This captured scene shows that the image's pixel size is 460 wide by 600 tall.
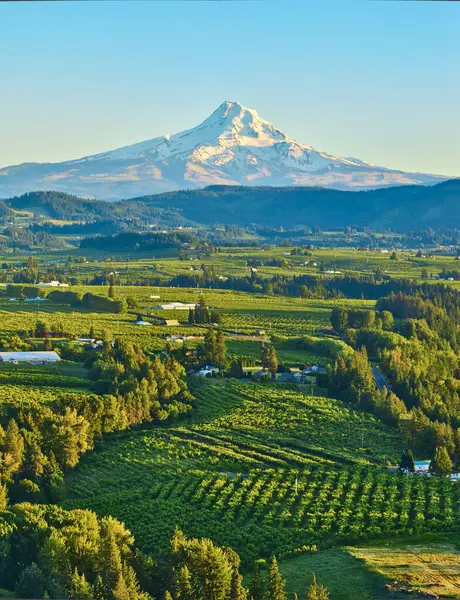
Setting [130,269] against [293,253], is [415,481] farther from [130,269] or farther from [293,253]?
[293,253]

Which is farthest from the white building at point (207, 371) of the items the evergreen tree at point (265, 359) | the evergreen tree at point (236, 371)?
the evergreen tree at point (265, 359)

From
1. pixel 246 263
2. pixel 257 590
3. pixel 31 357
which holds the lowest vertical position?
pixel 257 590

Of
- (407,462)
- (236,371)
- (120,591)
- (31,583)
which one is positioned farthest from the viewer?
(236,371)

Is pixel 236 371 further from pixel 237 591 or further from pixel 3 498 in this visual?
pixel 237 591

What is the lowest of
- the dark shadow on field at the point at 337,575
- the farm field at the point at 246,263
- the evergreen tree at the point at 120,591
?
the dark shadow on field at the point at 337,575

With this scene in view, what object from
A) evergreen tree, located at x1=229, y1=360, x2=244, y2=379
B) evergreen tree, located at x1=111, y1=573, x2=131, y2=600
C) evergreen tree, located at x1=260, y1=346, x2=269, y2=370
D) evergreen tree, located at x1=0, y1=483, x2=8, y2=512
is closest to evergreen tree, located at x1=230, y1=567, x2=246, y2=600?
evergreen tree, located at x1=111, y1=573, x2=131, y2=600

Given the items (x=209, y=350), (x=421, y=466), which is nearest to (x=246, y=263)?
(x=209, y=350)

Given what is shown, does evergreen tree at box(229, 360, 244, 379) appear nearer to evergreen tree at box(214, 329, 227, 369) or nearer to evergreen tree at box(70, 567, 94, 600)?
evergreen tree at box(214, 329, 227, 369)

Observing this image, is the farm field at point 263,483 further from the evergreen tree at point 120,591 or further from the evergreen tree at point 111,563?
the evergreen tree at point 120,591

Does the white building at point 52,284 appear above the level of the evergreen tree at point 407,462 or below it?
above
